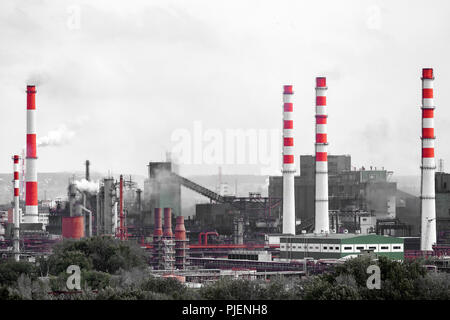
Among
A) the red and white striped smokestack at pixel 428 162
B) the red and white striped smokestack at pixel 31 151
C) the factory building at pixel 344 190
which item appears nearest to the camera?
the red and white striped smokestack at pixel 428 162

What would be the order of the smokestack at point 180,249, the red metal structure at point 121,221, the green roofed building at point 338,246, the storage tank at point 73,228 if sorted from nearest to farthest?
the green roofed building at point 338,246 → the smokestack at point 180,249 → the storage tank at point 73,228 → the red metal structure at point 121,221

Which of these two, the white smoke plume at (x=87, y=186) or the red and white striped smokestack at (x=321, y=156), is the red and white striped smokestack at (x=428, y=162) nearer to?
the red and white striped smokestack at (x=321, y=156)

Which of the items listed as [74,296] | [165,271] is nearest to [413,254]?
[165,271]

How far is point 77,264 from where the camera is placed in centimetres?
6762

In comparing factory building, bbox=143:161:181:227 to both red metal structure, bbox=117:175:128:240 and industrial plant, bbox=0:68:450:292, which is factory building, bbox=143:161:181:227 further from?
red metal structure, bbox=117:175:128:240

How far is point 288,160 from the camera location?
291ft

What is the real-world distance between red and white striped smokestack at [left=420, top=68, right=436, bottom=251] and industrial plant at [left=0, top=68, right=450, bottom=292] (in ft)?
0.22

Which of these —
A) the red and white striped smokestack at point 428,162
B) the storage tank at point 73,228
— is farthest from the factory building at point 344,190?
the storage tank at point 73,228

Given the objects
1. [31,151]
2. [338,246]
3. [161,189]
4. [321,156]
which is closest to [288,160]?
[321,156]

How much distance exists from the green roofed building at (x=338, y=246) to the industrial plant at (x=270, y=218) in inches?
2.6

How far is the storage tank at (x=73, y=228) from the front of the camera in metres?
86.6

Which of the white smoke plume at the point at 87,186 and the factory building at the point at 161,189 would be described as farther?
the factory building at the point at 161,189

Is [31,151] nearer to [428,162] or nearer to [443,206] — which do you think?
[428,162]

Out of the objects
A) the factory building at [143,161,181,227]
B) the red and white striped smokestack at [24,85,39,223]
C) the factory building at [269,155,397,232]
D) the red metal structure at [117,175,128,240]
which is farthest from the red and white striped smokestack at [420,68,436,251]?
the red and white striped smokestack at [24,85,39,223]
